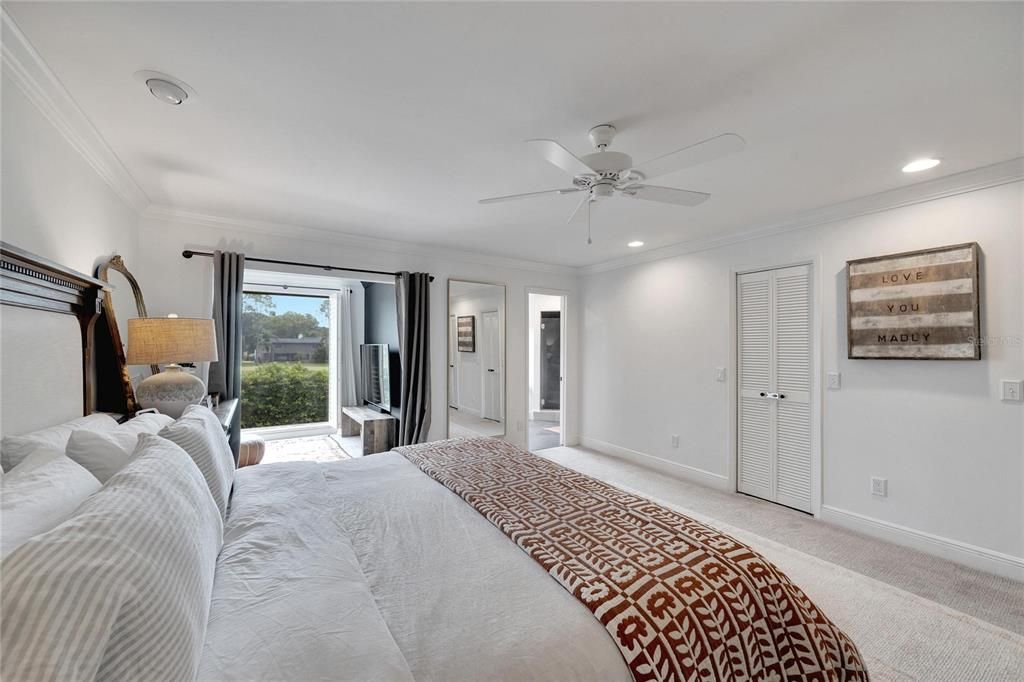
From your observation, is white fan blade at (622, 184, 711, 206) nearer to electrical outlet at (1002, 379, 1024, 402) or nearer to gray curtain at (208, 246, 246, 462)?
electrical outlet at (1002, 379, 1024, 402)

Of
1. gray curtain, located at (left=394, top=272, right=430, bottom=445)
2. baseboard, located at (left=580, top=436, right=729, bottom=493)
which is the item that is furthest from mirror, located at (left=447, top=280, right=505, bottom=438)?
baseboard, located at (left=580, top=436, right=729, bottom=493)

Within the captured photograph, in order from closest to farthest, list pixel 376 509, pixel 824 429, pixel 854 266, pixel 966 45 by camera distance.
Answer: pixel 966 45
pixel 376 509
pixel 854 266
pixel 824 429

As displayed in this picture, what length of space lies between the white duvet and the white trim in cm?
301

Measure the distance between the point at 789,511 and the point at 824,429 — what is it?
2.47 feet

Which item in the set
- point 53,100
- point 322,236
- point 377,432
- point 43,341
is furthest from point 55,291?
point 377,432

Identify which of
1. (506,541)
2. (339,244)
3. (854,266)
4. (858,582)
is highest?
(339,244)

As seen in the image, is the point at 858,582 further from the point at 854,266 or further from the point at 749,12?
the point at 749,12

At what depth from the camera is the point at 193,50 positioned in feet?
4.99

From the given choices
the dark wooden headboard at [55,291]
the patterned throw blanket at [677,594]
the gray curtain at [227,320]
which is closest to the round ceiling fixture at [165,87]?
the dark wooden headboard at [55,291]

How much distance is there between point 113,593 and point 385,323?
15.3ft

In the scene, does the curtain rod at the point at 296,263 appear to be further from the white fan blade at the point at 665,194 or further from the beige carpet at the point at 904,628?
the beige carpet at the point at 904,628

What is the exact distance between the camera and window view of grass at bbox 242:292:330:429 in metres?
5.48

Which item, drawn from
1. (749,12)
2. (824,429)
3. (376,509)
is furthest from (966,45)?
(376,509)

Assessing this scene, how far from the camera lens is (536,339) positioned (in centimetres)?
765
